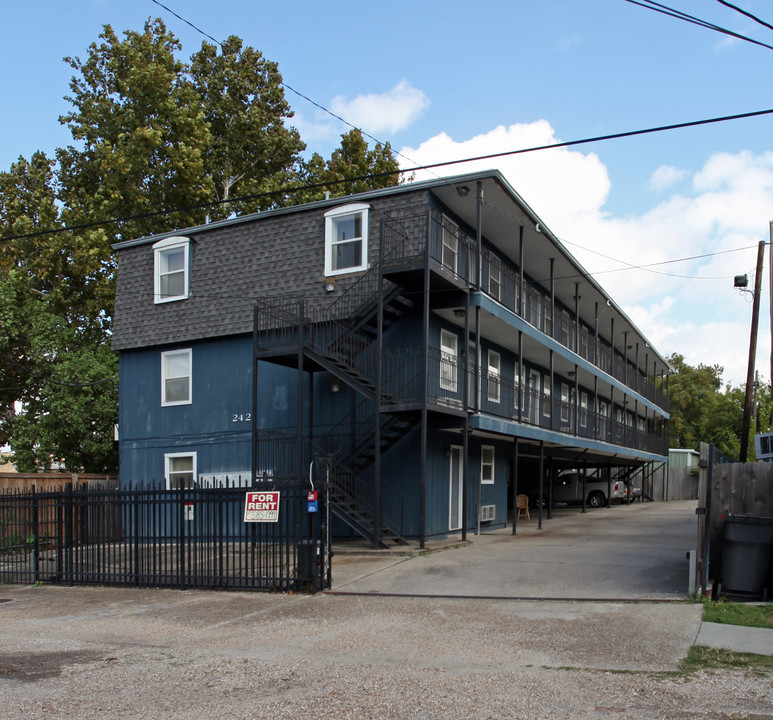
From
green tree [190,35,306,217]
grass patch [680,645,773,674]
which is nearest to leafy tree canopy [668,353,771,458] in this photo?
green tree [190,35,306,217]

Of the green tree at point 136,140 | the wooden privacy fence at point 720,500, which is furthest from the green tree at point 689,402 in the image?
the wooden privacy fence at point 720,500

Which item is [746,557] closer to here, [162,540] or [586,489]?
[162,540]

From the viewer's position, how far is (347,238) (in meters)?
18.4

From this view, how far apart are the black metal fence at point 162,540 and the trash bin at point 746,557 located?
216 inches

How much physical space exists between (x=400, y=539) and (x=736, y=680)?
32.4 ft

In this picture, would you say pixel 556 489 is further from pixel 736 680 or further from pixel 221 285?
pixel 736 680

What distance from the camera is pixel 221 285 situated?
2033cm

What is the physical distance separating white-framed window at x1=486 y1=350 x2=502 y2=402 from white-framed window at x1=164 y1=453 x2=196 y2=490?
7.92 meters

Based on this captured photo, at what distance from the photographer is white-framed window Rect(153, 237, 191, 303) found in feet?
68.8

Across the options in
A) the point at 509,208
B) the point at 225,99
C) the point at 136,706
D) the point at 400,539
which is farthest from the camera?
the point at 225,99

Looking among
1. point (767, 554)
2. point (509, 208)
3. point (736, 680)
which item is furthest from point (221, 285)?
point (736, 680)

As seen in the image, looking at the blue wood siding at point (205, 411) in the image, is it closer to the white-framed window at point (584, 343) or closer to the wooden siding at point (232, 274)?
the wooden siding at point (232, 274)

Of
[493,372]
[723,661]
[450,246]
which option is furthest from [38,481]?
[723,661]

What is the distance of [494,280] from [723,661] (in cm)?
1440
